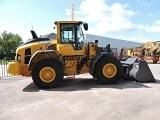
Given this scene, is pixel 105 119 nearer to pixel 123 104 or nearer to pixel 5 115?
pixel 123 104

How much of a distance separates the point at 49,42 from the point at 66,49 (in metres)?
0.87

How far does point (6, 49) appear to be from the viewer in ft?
213

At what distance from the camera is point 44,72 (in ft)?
33.4

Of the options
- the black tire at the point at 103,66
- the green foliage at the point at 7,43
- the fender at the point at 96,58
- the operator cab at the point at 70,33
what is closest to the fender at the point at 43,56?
the operator cab at the point at 70,33

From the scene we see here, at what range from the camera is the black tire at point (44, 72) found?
33.1 ft

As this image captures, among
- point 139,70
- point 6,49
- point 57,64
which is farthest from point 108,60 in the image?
point 6,49

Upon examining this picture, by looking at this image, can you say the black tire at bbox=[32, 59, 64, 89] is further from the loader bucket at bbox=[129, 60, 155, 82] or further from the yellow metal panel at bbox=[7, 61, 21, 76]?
the loader bucket at bbox=[129, 60, 155, 82]

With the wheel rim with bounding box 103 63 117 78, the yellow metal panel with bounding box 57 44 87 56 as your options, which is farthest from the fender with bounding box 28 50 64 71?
the wheel rim with bounding box 103 63 117 78

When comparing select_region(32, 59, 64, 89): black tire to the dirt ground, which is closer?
the dirt ground

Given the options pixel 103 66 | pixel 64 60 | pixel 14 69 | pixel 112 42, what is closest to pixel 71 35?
pixel 64 60

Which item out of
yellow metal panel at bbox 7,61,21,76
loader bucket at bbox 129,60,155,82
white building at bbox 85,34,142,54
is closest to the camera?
yellow metal panel at bbox 7,61,21,76

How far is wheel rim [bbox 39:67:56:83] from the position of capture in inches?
399

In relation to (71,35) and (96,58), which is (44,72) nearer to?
(71,35)

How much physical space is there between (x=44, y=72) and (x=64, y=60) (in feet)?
3.43
